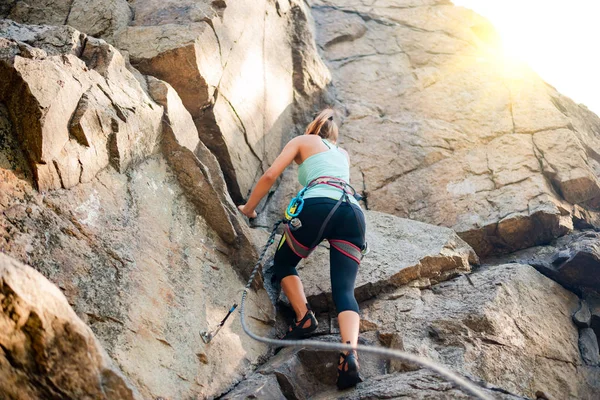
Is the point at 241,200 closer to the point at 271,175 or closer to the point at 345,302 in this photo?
the point at 271,175

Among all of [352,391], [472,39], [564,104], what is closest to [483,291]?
[352,391]

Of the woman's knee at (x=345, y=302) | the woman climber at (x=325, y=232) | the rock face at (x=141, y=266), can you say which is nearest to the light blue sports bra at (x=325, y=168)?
the woman climber at (x=325, y=232)

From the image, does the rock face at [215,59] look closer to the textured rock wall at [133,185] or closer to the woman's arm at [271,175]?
the textured rock wall at [133,185]

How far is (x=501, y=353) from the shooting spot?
14.7ft

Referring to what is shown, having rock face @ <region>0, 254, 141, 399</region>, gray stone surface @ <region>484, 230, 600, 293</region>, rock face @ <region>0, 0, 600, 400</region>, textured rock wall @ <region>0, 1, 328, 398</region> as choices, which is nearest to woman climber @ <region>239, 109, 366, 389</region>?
rock face @ <region>0, 0, 600, 400</region>

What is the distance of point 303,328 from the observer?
459 cm

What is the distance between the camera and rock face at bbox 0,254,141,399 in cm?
255

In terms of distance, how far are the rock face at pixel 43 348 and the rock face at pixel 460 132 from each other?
4260mm

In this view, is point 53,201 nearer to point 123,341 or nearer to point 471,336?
point 123,341

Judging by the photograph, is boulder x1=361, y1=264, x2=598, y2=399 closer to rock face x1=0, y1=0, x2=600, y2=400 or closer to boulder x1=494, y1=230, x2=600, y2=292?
rock face x1=0, y1=0, x2=600, y2=400

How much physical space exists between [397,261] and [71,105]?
3033mm

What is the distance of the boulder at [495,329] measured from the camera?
4.40 m

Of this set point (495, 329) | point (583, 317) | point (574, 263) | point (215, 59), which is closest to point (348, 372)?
point (495, 329)

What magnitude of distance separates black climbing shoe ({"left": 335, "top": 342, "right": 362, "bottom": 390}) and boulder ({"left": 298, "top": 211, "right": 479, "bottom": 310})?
3.74 feet
